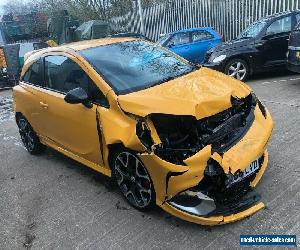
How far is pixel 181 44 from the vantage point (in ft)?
40.1

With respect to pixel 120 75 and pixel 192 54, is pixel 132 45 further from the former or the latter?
pixel 192 54

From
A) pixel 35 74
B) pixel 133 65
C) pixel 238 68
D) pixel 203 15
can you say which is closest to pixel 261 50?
pixel 238 68

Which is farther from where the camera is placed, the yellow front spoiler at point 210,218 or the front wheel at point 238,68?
the front wheel at point 238,68

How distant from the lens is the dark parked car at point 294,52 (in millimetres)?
7307

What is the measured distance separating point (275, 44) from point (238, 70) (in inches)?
40.6

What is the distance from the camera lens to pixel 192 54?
39.7 ft

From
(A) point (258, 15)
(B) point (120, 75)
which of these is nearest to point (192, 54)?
(A) point (258, 15)

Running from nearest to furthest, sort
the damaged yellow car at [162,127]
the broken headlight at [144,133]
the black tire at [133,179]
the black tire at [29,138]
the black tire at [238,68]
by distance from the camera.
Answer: the damaged yellow car at [162,127], the broken headlight at [144,133], the black tire at [133,179], the black tire at [29,138], the black tire at [238,68]

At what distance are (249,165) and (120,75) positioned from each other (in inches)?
67.9

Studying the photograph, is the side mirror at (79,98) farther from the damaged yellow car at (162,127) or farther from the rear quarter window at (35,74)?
the rear quarter window at (35,74)

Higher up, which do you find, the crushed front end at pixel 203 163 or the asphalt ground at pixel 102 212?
the crushed front end at pixel 203 163

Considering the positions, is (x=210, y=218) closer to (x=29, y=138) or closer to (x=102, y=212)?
(x=102, y=212)

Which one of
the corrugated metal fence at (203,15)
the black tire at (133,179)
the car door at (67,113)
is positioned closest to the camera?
the black tire at (133,179)

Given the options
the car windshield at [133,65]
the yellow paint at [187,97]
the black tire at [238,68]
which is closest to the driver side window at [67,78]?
the car windshield at [133,65]
